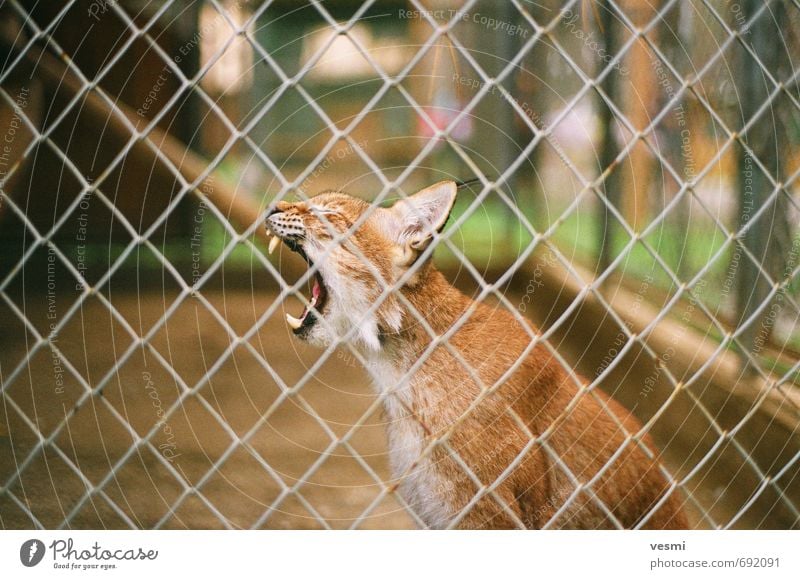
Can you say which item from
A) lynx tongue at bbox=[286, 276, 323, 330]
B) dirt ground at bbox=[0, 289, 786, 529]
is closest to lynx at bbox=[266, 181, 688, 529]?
lynx tongue at bbox=[286, 276, 323, 330]

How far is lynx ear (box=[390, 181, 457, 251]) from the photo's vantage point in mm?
1543

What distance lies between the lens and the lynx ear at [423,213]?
5.06 feet

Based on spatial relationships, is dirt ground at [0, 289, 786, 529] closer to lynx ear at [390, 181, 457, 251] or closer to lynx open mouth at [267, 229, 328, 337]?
lynx open mouth at [267, 229, 328, 337]

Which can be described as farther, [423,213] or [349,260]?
[349,260]

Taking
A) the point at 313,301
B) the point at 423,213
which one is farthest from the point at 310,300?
the point at 423,213

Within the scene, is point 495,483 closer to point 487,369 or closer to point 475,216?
point 487,369

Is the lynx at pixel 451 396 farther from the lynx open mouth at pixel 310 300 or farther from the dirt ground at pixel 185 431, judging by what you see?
the dirt ground at pixel 185 431

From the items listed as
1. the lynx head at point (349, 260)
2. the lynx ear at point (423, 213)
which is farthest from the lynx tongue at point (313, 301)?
the lynx ear at point (423, 213)

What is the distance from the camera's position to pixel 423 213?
1.60 metres

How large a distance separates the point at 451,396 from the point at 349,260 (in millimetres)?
422

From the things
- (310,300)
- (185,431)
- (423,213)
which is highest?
(423,213)

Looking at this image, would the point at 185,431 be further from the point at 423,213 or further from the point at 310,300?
the point at 423,213

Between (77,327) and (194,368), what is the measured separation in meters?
0.32
